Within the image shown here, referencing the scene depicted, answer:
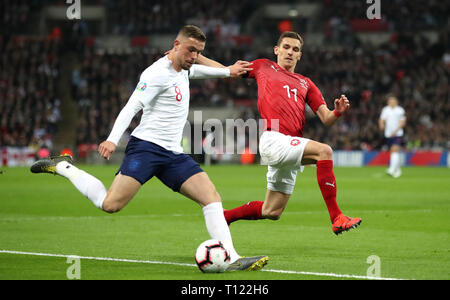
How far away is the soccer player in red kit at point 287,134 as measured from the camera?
26.8ft

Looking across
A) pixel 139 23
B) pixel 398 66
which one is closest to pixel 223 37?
pixel 139 23

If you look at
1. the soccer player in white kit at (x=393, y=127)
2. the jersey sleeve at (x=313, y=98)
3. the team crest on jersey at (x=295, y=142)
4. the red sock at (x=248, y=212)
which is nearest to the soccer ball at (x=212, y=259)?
the team crest on jersey at (x=295, y=142)

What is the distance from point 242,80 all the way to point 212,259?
32101 millimetres

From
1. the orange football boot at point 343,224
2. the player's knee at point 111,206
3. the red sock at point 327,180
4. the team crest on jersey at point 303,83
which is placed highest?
the team crest on jersey at point 303,83

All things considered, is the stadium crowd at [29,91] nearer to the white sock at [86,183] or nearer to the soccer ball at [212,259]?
the white sock at [86,183]

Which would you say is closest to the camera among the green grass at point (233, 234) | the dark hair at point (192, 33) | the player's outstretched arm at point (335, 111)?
the green grass at point (233, 234)

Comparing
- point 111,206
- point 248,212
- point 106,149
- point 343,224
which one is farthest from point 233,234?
point 106,149

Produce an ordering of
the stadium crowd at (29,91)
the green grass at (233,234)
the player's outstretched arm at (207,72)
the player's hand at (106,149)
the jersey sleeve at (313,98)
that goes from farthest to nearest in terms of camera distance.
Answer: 1. the stadium crowd at (29,91)
2. the jersey sleeve at (313,98)
3. the player's outstretched arm at (207,72)
4. the green grass at (233,234)
5. the player's hand at (106,149)

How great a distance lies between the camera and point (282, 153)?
8.25 metres

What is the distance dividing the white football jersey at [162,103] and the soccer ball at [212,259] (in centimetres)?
105

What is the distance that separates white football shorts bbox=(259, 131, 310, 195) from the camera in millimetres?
8203
